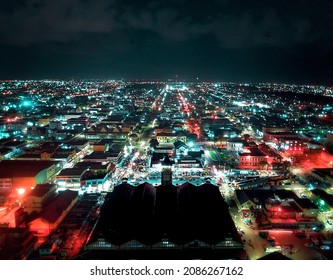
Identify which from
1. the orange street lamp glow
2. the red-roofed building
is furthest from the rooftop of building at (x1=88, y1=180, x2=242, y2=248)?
the orange street lamp glow

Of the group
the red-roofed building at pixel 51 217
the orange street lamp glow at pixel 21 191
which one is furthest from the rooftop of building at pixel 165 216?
the orange street lamp glow at pixel 21 191

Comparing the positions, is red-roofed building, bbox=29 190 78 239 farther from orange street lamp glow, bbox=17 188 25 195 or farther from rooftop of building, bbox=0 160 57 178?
rooftop of building, bbox=0 160 57 178

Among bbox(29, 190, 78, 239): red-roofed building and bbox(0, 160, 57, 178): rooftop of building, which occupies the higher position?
bbox(0, 160, 57, 178): rooftop of building

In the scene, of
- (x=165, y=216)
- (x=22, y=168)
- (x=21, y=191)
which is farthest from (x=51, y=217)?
(x=22, y=168)

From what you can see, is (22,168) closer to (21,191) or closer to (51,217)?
(21,191)

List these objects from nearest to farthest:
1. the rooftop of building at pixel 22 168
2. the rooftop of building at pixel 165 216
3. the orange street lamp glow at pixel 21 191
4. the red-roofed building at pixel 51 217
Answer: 1. the rooftop of building at pixel 165 216
2. the red-roofed building at pixel 51 217
3. the orange street lamp glow at pixel 21 191
4. the rooftop of building at pixel 22 168

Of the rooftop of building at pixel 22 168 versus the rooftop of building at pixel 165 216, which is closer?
the rooftop of building at pixel 165 216

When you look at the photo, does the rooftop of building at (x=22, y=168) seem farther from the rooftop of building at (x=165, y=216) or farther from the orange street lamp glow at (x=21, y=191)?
the rooftop of building at (x=165, y=216)

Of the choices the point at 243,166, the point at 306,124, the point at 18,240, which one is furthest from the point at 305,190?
the point at 306,124

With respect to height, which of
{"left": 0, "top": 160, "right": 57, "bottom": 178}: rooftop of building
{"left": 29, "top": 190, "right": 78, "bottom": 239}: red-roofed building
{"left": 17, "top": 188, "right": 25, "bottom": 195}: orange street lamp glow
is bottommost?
{"left": 29, "top": 190, "right": 78, "bottom": 239}: red-roofed building

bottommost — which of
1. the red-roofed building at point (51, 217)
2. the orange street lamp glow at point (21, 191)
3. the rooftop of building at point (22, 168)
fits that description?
the red-roofed building at point (51, 217)

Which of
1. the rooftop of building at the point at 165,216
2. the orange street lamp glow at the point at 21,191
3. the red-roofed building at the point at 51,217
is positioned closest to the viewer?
the rooftop of building at the point at 165,216
